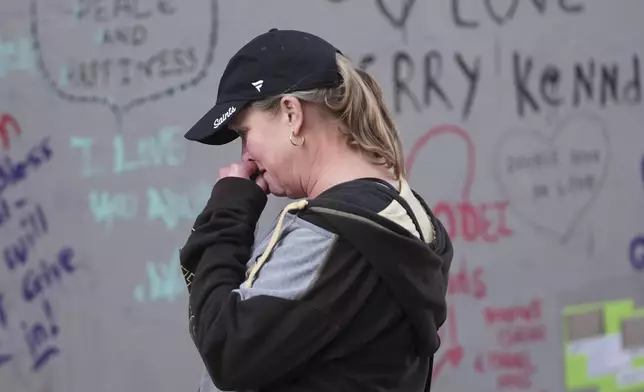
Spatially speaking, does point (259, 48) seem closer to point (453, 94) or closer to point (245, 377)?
point (245, 377)

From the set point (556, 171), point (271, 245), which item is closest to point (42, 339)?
point (271, 245)

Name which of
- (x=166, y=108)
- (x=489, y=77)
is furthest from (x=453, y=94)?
(x=166, y=108)

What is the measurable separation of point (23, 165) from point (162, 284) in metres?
0.65

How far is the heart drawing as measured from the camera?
306 cm

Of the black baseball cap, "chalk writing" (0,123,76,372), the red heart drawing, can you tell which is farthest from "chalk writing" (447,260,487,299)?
the black baseball cap

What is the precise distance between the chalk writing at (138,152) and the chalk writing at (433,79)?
0.82 m

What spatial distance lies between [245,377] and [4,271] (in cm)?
189

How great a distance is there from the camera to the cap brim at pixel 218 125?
4.73 ft

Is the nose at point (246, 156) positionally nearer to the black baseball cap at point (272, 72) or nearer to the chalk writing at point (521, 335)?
the black baseball cap at point (272, 72)

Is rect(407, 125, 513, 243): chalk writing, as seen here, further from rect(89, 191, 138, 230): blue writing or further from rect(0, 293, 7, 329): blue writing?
rect(0, 293, 7, 329): blue writing

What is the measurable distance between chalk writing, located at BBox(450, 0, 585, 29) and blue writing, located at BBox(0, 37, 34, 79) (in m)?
1.54

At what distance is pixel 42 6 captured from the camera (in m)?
Result: 2.86

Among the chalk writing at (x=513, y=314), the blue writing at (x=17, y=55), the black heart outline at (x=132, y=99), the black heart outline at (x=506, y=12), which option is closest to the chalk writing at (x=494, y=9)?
the black heart outline at (x=506, y=12)

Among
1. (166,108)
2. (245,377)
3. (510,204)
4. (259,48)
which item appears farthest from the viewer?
(510,204)
